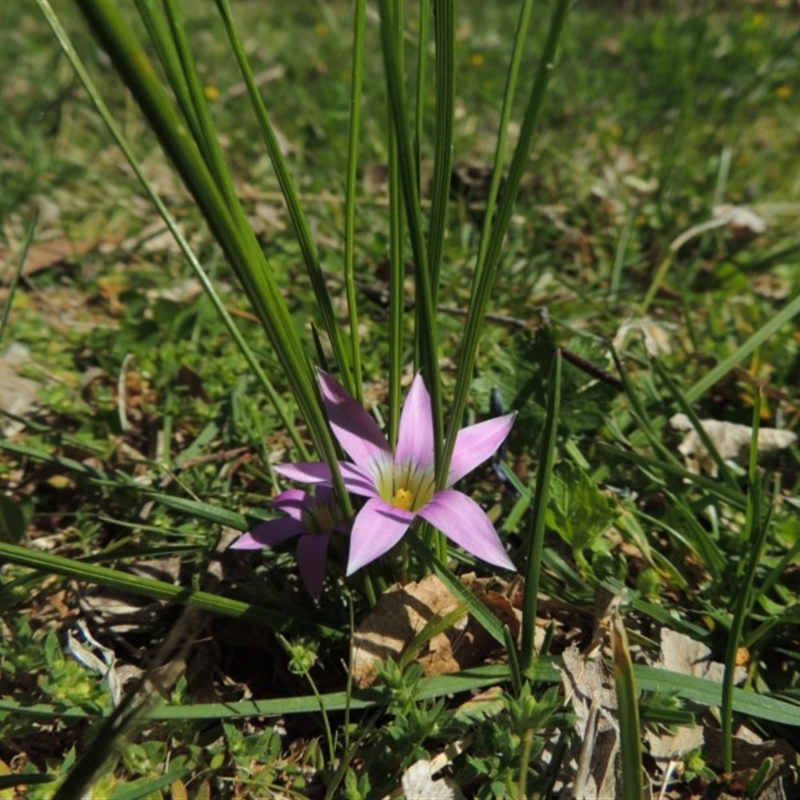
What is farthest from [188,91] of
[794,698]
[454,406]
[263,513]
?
[794,698]

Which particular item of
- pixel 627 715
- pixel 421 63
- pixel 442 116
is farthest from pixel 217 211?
pixel 627 715

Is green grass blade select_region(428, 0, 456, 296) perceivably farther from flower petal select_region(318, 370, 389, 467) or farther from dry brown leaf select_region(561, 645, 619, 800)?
dry brown leaf select_region(561, 645, 619, 800)

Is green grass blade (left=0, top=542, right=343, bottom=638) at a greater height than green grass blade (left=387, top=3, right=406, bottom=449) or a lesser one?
lesser

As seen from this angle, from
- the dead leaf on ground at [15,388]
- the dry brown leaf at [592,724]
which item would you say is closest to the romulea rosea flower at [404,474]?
the dry brown leaf at [592,724]

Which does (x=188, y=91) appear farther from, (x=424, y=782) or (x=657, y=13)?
(x=657, y=13)

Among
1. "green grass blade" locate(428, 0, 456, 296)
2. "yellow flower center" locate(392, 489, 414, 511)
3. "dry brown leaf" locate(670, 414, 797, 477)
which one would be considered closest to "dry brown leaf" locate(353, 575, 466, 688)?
"yellow flower center" locate(392, 489, 414, 511)

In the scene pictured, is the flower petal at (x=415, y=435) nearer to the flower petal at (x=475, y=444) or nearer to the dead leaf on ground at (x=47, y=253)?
the flower petal at (x=475, y=444)
